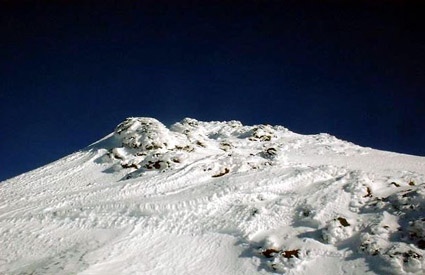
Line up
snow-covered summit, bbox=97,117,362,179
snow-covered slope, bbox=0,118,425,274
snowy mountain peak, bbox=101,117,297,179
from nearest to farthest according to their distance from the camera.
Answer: snow-covered slope, bbox=0,118,425,274
snowy mountain peak, bbox=101,117,297,179
snow-covered summit, bbox=97,117,362,179

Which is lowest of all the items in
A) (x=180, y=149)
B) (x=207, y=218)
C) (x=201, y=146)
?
(x=207, y=218)

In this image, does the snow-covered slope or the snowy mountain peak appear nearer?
the snow-covered slope

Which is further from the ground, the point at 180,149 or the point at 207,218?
the point at 180,149

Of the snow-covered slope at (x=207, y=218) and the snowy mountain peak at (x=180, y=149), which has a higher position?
the snowy mountain peak at (x=180, y=149)

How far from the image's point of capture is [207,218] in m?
17.8

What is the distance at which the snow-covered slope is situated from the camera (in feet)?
44.8

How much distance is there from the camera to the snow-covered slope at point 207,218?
13.6 meters

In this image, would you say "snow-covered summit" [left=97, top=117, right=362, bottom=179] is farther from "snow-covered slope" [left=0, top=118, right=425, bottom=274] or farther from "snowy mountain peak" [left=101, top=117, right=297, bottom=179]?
"snow-covered slope" [left=0, top=118, right=425, bottom=274]

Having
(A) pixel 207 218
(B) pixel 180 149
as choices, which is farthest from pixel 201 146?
(A) pixel 207 218

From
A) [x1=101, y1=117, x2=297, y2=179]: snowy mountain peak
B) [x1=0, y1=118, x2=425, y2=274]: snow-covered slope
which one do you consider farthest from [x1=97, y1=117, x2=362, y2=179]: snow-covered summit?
[x1=0, y1=118, x2=425, y2=274]: snow-covered slope

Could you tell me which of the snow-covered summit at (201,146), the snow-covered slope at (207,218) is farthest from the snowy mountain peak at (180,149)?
the snow-covered slope at (207,218)

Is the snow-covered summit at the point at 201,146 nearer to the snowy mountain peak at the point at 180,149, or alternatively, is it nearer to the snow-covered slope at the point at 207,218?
the snowy mountain peak at the point at 180,149

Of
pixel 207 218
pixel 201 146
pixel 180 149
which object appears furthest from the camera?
pixel 201 146

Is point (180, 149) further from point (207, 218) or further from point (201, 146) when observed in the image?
point (207, 218)
